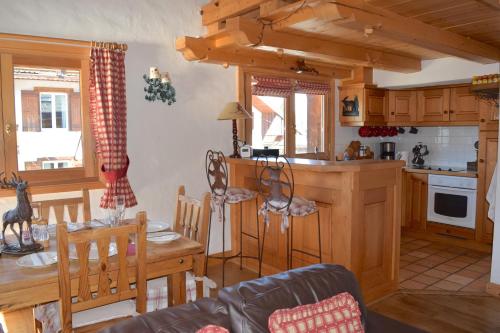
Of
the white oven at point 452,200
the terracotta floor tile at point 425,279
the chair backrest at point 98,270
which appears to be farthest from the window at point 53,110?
the white oven at point 452,200

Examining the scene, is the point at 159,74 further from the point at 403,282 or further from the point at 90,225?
the point at 403,282

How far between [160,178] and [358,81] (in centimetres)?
307

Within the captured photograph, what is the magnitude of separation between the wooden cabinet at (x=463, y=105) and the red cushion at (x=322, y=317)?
4185 mm

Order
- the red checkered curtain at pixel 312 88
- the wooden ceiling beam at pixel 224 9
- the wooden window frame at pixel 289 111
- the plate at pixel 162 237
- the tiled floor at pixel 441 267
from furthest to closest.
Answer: the red checkered curtain at pixel 312 88 < the wooden window frame at pixel 289 111 < the tiled floor at pixel 441 267 < the wooden ceiling beam at pixel 224 9 < the plate at pixel 162 237

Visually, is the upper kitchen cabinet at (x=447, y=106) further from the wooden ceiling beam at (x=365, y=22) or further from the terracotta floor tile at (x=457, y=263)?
the terracotta floor tile at (x=457, y=263)

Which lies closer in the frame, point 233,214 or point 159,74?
point 159,74

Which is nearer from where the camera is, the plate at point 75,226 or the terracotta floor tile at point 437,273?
the plate at point 75,226

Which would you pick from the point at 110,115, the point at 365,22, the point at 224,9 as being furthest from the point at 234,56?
the point at 365,22

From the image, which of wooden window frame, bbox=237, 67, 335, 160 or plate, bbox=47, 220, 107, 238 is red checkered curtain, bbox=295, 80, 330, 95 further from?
plate, bbox=47, 220, 107, 238

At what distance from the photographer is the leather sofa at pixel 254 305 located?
146cm

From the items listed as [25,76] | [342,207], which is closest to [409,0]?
Answer: [342,207]

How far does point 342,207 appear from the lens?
3.36m

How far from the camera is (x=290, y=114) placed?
5301mm

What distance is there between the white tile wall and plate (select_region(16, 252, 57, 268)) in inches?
171
